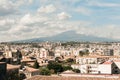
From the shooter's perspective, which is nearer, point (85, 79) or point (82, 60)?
point (85, 79)

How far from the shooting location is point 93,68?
76250 mm

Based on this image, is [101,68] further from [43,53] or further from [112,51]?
[112,51]

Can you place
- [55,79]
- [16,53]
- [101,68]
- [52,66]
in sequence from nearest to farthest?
1. [55,79]
2. [101,68]
3. [52,66]
4. [16,53]

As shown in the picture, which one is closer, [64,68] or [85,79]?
[85,79]

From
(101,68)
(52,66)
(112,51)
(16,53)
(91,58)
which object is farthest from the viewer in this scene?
(112,51)

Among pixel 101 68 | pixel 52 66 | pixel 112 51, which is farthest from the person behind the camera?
pixel 112 51

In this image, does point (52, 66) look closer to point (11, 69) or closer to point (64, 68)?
point (64, 68)

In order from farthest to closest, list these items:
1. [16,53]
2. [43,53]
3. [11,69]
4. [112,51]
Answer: [112,51] → [43,53] → [16,53] → [11,69]

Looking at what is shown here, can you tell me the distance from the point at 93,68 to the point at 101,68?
10.4m

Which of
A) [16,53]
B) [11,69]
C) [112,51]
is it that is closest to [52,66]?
[11,69]

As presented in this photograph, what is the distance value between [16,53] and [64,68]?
171ft

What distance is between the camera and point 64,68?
245 feet

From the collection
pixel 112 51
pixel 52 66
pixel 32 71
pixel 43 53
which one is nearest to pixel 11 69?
pixel 32 71

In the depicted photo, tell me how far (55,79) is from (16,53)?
90655mm
